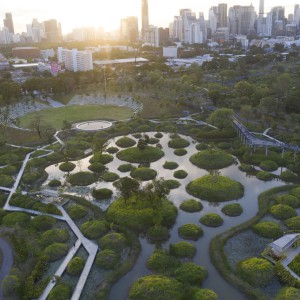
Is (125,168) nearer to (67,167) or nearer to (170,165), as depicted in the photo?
(170,165)

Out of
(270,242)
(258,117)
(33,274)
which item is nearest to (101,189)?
(33,274)

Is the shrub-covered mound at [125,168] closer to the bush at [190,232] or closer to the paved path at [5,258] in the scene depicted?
the bush at [190,232]

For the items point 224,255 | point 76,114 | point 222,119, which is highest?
point 222,119

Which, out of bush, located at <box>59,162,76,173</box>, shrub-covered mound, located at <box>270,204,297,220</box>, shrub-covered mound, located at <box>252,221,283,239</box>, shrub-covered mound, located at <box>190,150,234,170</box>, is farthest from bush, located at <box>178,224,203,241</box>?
bush, located at <box>59,162,76,173</box>

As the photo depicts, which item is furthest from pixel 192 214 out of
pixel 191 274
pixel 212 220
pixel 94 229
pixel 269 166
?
pixel 269 166

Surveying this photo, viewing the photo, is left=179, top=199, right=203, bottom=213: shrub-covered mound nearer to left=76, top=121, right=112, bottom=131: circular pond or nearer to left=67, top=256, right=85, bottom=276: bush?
left=67, top=256, right=85, bottom=276: bush
